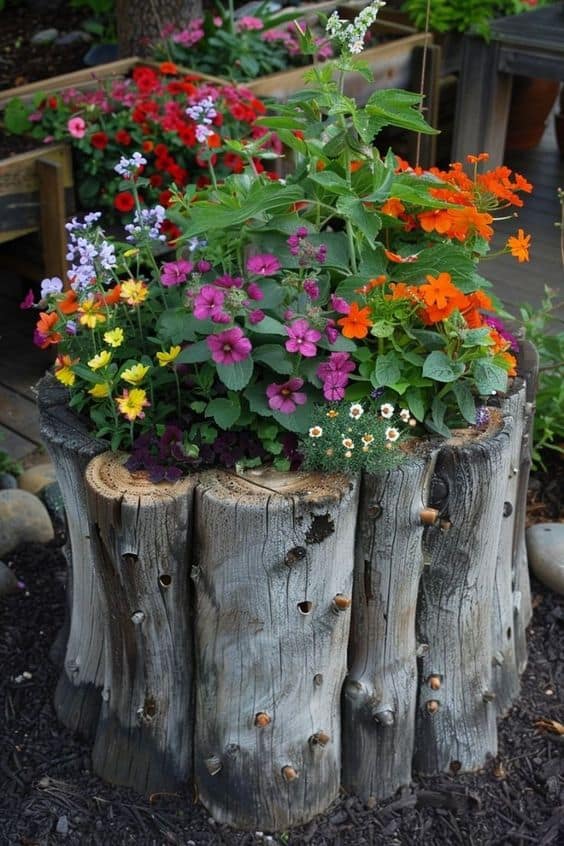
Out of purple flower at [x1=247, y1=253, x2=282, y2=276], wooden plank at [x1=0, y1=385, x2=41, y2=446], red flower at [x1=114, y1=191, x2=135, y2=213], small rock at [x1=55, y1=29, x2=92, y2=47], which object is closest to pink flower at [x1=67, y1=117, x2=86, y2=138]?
red flower at [x1=114, y1=191, x2=135, y2=213]

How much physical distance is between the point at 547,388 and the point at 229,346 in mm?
1604

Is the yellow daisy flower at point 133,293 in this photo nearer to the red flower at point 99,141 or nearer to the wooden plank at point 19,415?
the wooden plank at point 19,415

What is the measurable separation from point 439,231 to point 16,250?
227 cm

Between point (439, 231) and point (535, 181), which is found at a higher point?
point (439, 231)

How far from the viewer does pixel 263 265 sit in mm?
1909

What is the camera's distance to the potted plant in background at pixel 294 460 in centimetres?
188

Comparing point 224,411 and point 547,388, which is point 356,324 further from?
point 547,388

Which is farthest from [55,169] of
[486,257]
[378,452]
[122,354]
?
[378,452]

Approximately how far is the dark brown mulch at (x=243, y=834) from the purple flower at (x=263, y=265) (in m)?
1.15

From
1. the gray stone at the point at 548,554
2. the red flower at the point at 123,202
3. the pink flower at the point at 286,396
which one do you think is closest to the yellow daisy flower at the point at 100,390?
the pink flower at the point at 286,396

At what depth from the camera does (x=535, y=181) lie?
579 cm

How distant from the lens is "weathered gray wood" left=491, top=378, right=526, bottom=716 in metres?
2.25

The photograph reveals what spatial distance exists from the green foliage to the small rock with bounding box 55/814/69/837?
64.3 inches

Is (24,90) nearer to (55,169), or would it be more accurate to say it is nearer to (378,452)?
(55,169)
